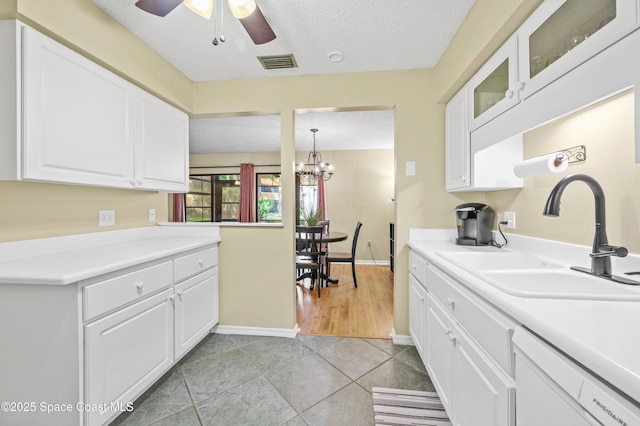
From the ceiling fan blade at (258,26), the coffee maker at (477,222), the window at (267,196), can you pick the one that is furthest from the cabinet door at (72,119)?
the window at (267,196)

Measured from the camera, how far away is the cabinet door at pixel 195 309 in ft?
6.10

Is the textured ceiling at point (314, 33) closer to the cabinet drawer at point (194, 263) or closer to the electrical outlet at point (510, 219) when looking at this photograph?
the electrical outlet at point (510, 219)

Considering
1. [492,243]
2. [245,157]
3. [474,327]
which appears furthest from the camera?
[245,157]

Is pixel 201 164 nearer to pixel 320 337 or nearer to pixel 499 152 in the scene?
pixel 320 337

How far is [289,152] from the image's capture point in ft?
7.80

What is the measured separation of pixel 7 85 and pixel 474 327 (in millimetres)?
2294

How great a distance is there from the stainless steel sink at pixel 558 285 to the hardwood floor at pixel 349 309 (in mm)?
1505

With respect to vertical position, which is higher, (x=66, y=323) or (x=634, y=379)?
(x=634, y=379)

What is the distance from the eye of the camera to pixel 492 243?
1.91 m

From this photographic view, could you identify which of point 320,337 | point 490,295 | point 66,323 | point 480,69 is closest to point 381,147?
point 480,69

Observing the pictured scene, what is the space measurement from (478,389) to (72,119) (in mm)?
2293

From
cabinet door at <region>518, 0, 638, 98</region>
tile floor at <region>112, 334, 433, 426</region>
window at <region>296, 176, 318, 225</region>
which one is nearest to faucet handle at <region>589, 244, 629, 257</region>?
cabinet door at <region>518, 0, 638, 98</region>

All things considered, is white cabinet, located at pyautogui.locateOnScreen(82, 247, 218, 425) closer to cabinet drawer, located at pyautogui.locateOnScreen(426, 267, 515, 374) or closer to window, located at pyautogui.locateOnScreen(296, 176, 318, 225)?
cabinet drawer, located at pyautogui.locateOnScreen(426, 267, 515, 374)

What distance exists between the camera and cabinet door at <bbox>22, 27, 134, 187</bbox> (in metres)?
1.26
